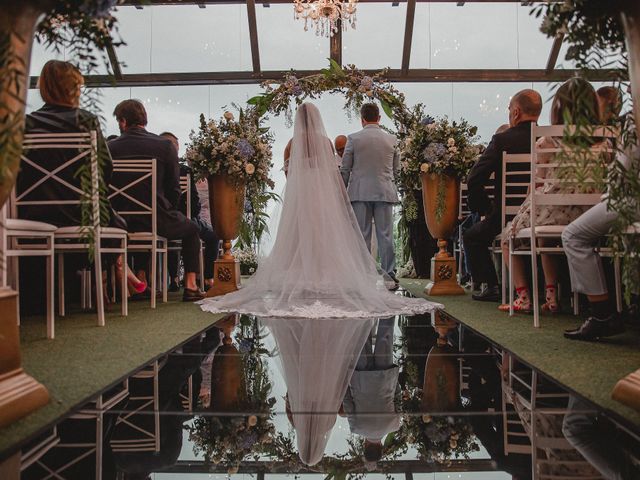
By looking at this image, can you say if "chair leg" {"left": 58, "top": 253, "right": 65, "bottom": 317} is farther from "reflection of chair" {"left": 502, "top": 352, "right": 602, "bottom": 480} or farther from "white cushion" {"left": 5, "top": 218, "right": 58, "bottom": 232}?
"reflection of chair" {"left": 502, "top": 352, "right": 602, "bottom": 480}

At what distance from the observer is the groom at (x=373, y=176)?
555 centimetres

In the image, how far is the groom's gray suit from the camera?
Result: 18.2ft

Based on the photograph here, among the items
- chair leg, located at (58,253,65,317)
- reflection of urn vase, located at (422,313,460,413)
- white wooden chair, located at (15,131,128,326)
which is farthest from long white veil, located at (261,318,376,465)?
chair leg, located at (58,253,65,317)

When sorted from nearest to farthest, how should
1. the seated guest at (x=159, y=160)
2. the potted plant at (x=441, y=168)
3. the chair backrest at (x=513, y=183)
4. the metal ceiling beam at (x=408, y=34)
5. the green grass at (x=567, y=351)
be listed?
1. the green grass at (x=567, y=351)
2. the chair backrest at (x=513, y=183)
3. the seated guest at (x=159, y=160)
4. the potted plant at (x=441, y=168)
5. the metal ceiling beam at (x=408, y=34)

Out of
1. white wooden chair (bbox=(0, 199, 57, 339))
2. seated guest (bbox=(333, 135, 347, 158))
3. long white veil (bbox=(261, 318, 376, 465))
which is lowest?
long white veil (bbox=(261, 318, 376, 465))

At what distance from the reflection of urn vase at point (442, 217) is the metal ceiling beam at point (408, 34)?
4279mm

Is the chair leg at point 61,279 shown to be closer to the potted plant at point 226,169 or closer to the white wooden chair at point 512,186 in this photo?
the potted plant at point 226,169

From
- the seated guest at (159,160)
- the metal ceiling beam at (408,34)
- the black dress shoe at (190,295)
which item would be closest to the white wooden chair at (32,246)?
the seated guest at (159,160)

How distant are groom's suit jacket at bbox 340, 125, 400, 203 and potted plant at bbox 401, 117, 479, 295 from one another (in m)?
0.24

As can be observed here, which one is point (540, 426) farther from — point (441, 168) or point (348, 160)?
point (348, 160)

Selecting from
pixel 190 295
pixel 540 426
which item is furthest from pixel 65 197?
pixel 540 426

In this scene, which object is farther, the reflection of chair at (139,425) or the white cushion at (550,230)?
the white cushion at (550,230)

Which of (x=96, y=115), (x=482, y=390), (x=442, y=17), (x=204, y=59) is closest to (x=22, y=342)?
(x=96, y=115)

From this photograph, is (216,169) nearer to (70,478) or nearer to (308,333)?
(308,333)
